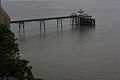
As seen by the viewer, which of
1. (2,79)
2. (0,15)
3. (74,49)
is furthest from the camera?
(74,49)

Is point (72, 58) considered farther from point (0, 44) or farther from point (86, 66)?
point (0, 44)

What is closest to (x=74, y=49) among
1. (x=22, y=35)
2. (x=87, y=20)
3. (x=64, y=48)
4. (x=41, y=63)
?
(x=64, y=48)

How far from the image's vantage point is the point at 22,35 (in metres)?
42.1

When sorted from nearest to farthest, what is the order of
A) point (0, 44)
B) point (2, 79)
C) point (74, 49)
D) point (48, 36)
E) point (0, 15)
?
point (2, 79) → point (0, 44) → point (0, 15) → point (74, 49) → point (48, 36)

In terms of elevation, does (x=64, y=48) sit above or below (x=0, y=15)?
below

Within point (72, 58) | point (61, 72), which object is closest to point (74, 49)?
point (72, 58)

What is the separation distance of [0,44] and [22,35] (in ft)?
99.6

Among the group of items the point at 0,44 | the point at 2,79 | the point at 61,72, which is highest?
the point at 0,44

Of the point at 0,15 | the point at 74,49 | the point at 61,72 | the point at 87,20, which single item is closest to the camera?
the point at 0,15

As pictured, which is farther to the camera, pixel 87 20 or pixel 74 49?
pixel 87 20

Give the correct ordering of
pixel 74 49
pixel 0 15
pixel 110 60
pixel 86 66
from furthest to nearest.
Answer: pixel 74 49 → pixel 110 60 → pixel 86 66 → pixel 0 15

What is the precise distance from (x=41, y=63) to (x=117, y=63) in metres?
6.52

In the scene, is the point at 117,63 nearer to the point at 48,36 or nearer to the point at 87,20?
the point at 48,36

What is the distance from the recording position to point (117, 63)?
79.1 feet
